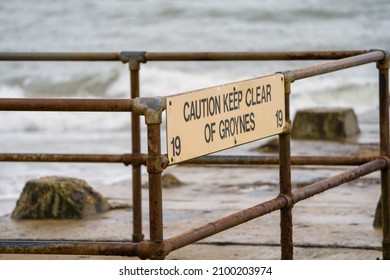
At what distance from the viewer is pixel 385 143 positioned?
5.86 meters

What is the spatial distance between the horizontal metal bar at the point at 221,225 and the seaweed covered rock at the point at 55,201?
268cm

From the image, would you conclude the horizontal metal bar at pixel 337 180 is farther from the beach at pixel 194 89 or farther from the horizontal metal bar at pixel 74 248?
the horizontal metal bar at pixel 74 248

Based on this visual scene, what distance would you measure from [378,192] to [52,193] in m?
2.14

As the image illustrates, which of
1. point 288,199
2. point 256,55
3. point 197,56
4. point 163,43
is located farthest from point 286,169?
point 163,43

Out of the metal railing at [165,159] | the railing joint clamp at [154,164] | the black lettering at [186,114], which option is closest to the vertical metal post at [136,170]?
the metal railing at [165,159]

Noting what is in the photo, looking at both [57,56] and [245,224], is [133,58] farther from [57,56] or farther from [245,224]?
[245,224]

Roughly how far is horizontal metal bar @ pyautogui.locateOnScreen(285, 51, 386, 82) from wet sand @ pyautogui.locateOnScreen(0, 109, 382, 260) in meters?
0.98

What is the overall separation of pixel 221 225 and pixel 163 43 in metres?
26.4

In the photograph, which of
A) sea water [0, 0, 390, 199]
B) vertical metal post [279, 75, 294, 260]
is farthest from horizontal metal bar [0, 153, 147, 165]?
sea water [0, 0, 390, 199]

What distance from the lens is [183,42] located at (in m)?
30.5

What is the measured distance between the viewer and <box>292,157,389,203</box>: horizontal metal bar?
505 cm

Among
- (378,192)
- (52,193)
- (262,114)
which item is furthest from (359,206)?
(262,114)

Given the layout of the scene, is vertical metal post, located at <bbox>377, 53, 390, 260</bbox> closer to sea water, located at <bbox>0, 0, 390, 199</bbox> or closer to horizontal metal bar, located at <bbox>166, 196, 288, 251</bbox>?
horizontal metal bar, located at <bbox>166, 196, 288, 251</bbox>

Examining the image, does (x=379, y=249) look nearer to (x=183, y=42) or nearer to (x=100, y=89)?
(x=100, y=89)
